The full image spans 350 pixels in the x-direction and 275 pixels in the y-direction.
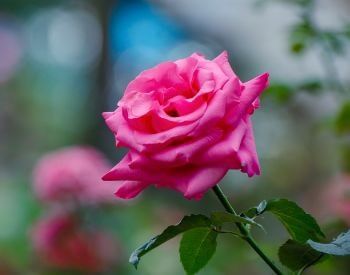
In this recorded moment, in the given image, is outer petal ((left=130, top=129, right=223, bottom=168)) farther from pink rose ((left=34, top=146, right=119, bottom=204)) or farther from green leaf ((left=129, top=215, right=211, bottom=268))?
pink rose ((left=34, top=146, right=119, bottom=204))

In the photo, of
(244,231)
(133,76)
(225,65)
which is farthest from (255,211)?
(133,76)

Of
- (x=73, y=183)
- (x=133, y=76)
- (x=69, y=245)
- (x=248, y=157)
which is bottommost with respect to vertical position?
(x=133, y=76)

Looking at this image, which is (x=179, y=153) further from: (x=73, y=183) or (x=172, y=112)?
(x=73, y=183)

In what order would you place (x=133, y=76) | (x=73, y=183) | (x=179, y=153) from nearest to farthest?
(x=179, y=153) < (x=73, y=183) < (x=133, y=76)

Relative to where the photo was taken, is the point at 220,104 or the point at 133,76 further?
the point at 133,76

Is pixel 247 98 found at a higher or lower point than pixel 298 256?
higher

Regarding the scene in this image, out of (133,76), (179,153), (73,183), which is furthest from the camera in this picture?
(133,76)

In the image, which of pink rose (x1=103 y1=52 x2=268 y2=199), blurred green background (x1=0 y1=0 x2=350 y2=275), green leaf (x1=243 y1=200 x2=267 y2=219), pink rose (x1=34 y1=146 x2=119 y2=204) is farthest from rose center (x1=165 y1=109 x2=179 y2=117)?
pink rose (x1=34 y1=146 x2=119 y2=204)
